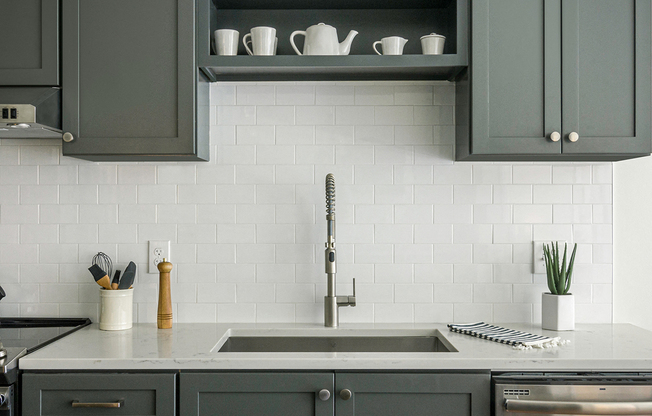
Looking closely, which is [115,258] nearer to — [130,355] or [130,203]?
[130,203]

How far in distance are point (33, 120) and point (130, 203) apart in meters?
0.58

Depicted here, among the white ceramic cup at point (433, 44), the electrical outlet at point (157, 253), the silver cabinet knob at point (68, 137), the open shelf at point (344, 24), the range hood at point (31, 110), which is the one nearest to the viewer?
the range hood at point (31, 110)

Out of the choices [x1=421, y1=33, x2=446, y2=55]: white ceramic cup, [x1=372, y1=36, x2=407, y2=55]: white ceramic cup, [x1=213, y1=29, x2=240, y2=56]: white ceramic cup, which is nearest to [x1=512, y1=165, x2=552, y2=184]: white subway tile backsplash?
[x1=421, y1=33, x2=446, y2=55]: white ceramic cup

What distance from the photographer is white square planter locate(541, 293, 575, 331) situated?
204cm

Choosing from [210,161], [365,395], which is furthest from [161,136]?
[365,395]

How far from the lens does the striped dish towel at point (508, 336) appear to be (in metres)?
1.79

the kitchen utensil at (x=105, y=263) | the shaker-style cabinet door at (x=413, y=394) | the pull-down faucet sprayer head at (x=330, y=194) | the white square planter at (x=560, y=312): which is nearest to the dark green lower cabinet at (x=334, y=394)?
the shaker-style cabinet door at (x=413, y=394)

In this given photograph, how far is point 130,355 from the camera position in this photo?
1689 mm

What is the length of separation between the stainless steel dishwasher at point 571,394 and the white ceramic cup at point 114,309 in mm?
1359

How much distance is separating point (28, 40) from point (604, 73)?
6.82ft

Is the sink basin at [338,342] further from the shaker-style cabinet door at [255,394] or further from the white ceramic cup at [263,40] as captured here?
the white ceramic cup at [263,40]

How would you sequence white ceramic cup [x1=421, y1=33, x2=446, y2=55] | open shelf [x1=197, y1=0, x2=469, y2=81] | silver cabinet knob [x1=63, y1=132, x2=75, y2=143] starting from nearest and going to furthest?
1. silver cabinet knob [x1=63, y1=132, x2=75, y2=143]
2. white ceramic cup [x1=421, y1=33, x2=446, y2=55]
3. open shelf [x1=197, y1=0, x2=469, y2=81]

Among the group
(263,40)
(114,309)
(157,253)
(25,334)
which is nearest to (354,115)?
(263,40)

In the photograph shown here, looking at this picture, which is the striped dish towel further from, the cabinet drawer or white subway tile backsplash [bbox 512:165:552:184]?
the cabinet drawer
